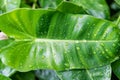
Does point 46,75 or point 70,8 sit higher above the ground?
point 70,8

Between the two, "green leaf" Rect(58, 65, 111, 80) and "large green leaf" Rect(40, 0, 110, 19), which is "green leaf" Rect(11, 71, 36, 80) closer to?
"green leaf" Rect(58, 65, 111, 80)

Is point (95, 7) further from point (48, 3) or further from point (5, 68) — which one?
point (5, 68)

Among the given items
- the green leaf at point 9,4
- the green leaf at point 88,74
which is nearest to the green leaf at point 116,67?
the green leaf at point 88,74

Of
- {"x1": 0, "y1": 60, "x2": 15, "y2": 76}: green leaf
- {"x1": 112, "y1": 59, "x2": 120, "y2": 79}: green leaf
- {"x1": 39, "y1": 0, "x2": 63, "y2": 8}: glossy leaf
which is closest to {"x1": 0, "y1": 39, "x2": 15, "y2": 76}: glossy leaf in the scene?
{"x1": 0, "y1": 60, "x2": 15, "y2": 76}: green leaf

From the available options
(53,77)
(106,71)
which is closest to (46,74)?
(53,77)

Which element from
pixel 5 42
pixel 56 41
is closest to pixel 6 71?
pixel 5 42
